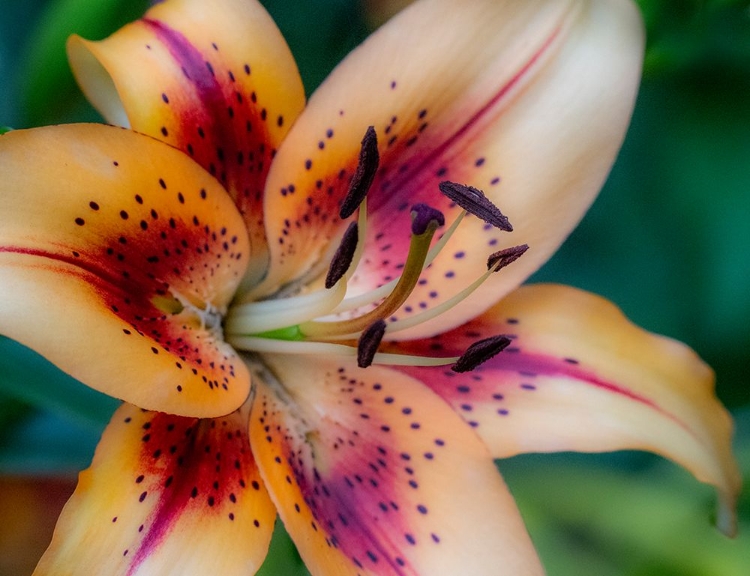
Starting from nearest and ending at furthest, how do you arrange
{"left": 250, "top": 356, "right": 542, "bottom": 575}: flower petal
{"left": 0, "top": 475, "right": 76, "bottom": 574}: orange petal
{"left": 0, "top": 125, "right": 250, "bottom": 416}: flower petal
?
1. {"left": 0, "top": 125, "right": 250, "bottom": 416}: flower petal
2. {"left": 250, "top": 356, "right": 542, "bottom": 575}: flower petal
3. {"left": 0, "top": 475, "right": 76, "bottom": 574}: orange petal

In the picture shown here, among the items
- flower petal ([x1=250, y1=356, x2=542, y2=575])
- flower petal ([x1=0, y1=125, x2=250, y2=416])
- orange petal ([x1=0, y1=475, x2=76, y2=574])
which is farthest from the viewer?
orange petal ([x1=0, y1=475, x2=76, y2=574])

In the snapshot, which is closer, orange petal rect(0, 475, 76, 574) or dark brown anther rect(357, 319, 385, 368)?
dark brown anther rect(357, 319, 385, 368)

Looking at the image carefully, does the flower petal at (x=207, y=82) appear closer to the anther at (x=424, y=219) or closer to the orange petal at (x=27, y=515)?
the anther at (x=424, y=219)

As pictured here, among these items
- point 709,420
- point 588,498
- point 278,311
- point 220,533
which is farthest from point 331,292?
point 588,498

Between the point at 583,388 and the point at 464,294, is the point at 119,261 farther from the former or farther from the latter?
the point at 583,388

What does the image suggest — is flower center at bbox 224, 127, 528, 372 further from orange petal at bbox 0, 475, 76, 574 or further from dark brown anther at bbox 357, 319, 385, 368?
orange petal at bbox 0, 475, 76, 574

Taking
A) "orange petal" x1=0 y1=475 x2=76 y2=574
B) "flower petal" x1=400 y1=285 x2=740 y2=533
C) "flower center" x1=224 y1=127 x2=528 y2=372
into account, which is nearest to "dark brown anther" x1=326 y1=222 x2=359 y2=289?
"flower center" x1=224 y1=127 x2=528 y2=372

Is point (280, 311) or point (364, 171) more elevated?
point (364, 171)

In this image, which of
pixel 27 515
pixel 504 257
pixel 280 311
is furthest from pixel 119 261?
pixel 27 515
